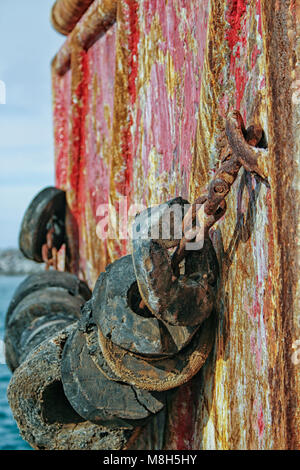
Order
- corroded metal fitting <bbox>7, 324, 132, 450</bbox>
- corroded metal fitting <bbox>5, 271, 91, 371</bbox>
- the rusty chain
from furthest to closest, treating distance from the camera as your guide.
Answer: corroded metal fitting <bbox>5, 271, 91, 371</bbox> < corroded metal fitting <bbox>7, 324, 132, 450</bbox> < the rusty chain

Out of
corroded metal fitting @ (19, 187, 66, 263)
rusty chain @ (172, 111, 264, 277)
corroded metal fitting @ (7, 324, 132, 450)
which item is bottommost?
corroded metal fitting @ (7, 324, 132, 450)

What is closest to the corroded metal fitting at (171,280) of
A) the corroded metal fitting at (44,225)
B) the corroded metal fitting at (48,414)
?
the corroded metal fitting at (48,414)

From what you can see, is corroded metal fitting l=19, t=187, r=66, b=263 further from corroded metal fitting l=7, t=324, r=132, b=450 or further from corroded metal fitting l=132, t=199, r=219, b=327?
corroded metal fitting l=132, t=199, r=219, b=327

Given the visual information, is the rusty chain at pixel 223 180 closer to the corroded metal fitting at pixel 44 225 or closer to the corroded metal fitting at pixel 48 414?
the corroded metal fitting at pixel 48 414

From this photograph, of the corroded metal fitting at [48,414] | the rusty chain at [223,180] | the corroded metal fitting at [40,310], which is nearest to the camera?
the rusty chain at [223,180]

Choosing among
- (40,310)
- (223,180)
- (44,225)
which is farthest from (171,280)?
(44,225)

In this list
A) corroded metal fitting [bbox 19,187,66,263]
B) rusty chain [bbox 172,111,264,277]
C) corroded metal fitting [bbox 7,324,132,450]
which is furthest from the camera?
corroded metal fitting [bbox 19,187,66,263]

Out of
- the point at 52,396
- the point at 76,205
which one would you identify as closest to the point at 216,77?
the point at 52,396

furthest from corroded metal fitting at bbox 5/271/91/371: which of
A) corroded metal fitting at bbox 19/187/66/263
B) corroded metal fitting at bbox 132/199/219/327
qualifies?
corroded metal fitting at bbox 132/199/219/327

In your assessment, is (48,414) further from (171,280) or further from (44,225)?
(44,225)

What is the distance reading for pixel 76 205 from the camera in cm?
335

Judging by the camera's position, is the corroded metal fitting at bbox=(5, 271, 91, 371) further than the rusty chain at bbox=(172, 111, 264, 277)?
Yes

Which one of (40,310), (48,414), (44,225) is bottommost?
(48,414)

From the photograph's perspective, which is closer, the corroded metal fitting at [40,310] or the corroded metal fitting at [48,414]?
the corroded metal fitting at [48,414]
